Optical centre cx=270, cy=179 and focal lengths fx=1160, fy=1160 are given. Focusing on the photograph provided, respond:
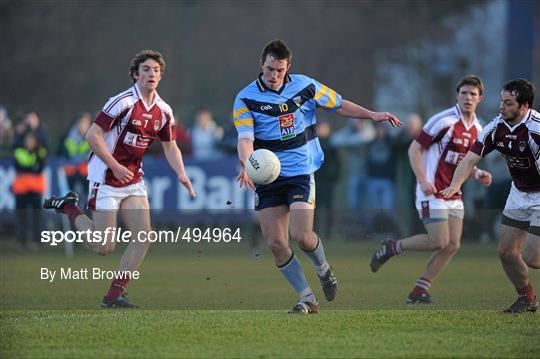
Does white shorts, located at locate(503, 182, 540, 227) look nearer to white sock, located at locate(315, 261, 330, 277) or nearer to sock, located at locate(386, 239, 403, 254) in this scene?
white sock, located at locate(315, 261, 330, 277)

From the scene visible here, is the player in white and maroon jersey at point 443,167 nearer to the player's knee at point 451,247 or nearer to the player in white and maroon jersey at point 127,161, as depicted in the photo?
the player's knee at point 451,247

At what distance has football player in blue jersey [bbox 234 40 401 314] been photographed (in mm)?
10438

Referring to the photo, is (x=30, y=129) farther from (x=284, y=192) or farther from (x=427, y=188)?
(x=284, y=192)

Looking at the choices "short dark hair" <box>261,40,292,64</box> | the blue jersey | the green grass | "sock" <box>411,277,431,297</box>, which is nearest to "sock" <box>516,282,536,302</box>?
the green grass

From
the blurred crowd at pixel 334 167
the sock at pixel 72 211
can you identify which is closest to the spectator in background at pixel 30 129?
the blurred crowd at pixel 334 167

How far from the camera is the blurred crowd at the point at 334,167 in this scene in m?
20.2

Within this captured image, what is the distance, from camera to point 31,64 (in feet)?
117

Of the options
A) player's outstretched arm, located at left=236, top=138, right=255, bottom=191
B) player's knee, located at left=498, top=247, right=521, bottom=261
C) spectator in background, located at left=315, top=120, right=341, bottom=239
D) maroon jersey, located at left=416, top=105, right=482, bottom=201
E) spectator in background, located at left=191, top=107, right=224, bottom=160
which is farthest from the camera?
spectator in background, located at left=315, top=120, right=341, bottom=239

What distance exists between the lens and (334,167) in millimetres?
22359

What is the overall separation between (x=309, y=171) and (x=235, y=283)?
151 inches

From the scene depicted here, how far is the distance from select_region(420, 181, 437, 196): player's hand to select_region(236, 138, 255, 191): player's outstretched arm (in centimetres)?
272

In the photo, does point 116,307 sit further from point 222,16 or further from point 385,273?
point 222,16

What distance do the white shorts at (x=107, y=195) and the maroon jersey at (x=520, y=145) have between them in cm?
340

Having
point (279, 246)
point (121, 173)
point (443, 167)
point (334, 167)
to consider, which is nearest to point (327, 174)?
point (334, 167)
